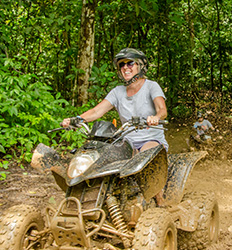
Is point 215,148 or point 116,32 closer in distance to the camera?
point 215,148

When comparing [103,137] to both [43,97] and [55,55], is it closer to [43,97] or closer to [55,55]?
[43,97]

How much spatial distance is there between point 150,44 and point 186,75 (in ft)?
5.65

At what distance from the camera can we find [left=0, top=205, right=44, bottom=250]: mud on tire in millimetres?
2729

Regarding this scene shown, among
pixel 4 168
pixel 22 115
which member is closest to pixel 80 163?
pixel 4 168

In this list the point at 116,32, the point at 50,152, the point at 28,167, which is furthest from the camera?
the point at 116,32

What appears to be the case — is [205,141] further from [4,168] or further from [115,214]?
[115,214]

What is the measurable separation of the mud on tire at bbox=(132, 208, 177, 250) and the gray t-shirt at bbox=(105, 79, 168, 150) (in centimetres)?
101

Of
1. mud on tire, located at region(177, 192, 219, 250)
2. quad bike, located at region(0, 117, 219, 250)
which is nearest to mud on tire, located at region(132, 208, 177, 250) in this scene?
quad bike, located at region(0, 117, 219, 250)

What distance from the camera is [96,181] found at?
290cm

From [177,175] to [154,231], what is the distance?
1149 millimetres

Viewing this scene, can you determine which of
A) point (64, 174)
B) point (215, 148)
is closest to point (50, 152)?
point (64, 174)

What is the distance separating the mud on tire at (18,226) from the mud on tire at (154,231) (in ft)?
3.27

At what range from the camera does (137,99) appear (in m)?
3.74

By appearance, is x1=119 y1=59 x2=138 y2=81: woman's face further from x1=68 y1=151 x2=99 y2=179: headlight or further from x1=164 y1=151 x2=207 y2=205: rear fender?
x1=68 y1=151 x2=99 y2=179: headlight
